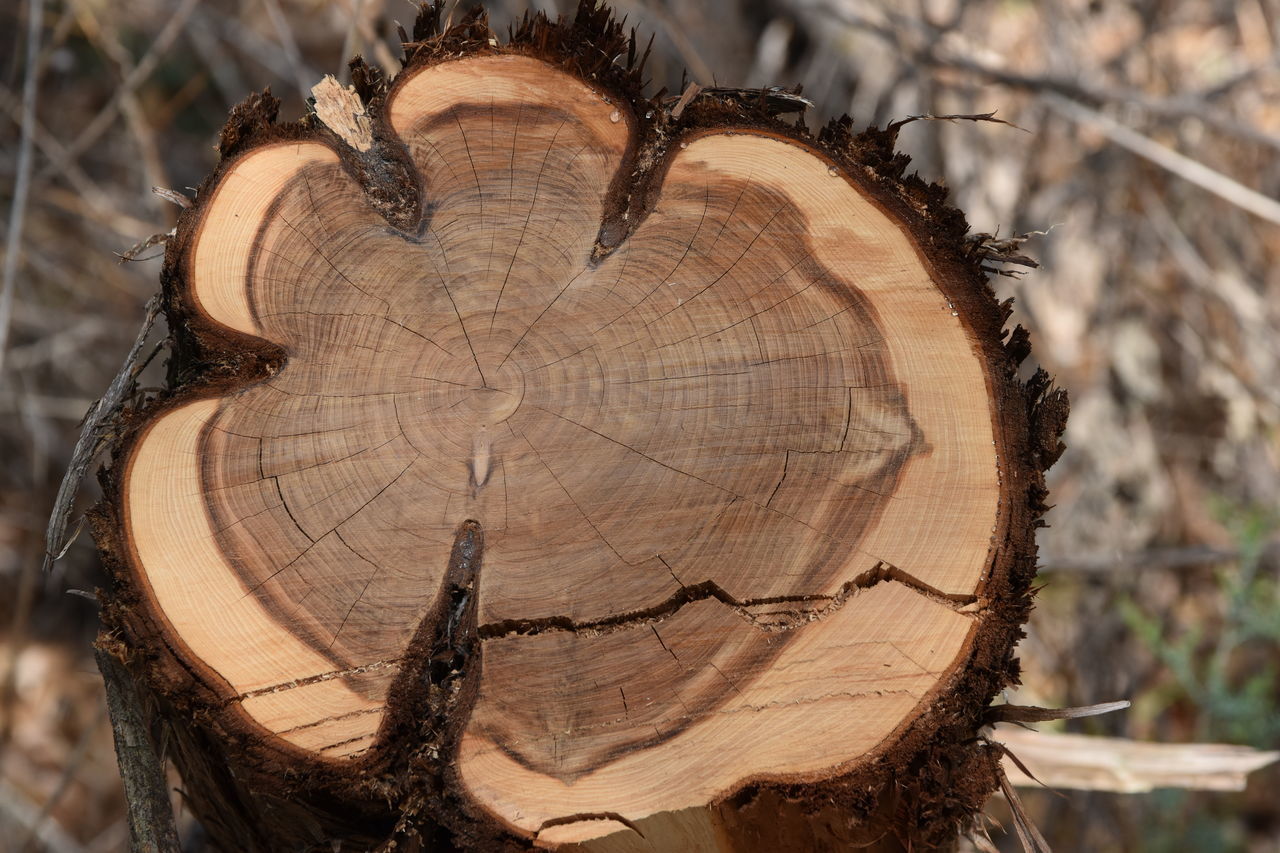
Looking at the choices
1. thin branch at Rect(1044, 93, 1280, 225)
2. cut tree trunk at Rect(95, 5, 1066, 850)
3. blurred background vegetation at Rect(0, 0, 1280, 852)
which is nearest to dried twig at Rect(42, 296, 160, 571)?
cut tree trunk at Rect(95, 5, 1066, 850)

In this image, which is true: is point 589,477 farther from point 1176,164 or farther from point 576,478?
point 1176,164

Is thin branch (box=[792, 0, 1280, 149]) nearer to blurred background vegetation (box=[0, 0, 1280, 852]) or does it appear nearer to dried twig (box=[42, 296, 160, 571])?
blurred background vegetation (box=[0, 0, 1280, 852])

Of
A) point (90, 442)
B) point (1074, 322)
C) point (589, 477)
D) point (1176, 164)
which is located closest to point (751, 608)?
point (589, 477)

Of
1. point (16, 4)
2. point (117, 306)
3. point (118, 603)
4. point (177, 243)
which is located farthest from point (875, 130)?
point (16, 4)

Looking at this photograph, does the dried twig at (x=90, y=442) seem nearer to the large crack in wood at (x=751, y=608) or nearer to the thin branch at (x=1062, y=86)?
the large crack in wood at (x=751, y=608)

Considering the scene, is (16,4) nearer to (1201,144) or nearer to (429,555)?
(429,555)

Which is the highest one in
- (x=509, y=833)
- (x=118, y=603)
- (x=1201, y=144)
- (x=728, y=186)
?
(x=1201, y=144)

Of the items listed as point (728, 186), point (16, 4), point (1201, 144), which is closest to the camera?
point (728, 186)
